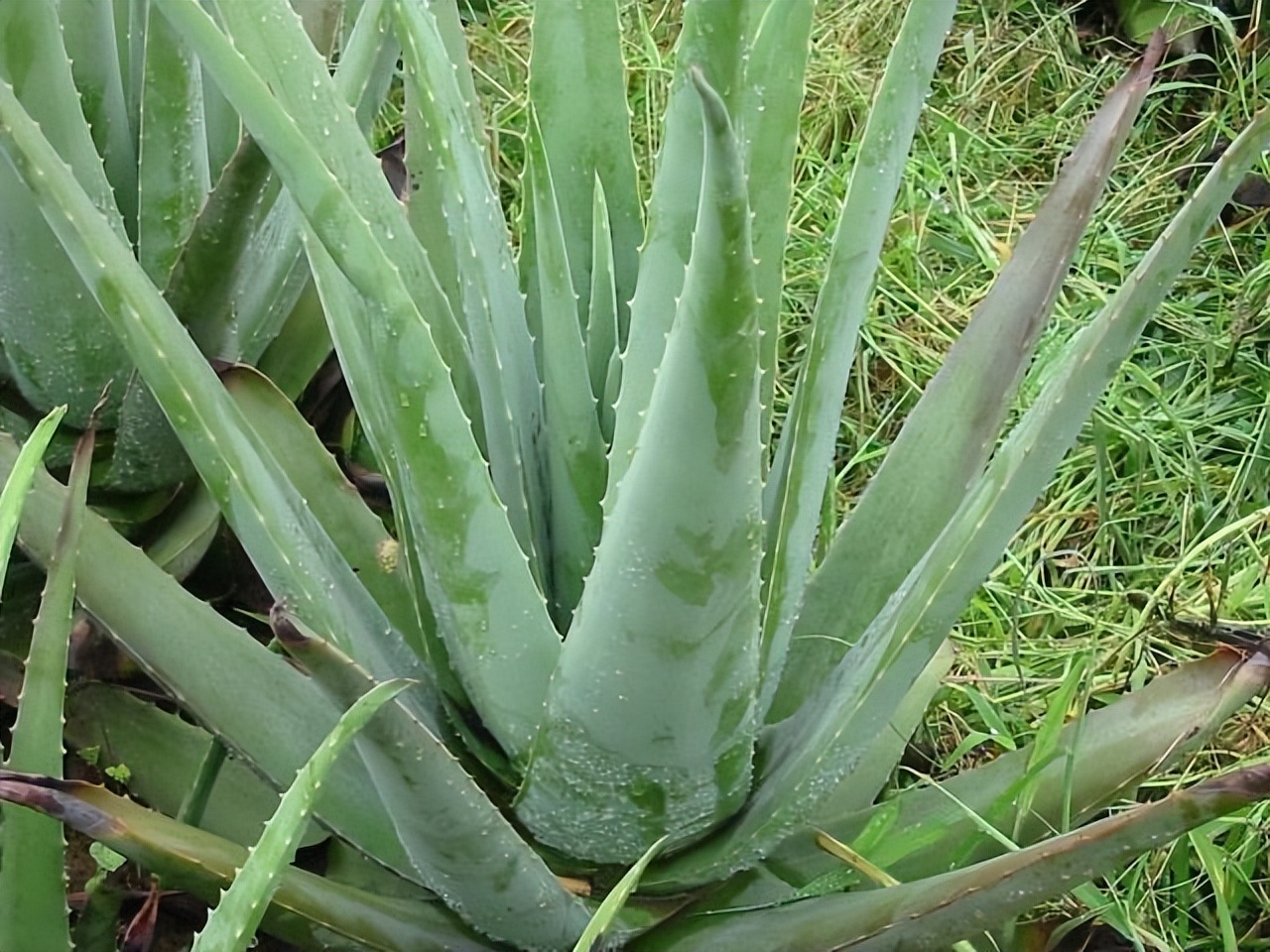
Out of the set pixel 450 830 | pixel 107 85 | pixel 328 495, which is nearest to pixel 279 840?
pixel 450 830

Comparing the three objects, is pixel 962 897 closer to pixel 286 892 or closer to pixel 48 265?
pixel 286 892

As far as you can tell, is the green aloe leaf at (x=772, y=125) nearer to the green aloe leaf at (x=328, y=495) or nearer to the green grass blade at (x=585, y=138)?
the green grass blade at (x=585, y=138)

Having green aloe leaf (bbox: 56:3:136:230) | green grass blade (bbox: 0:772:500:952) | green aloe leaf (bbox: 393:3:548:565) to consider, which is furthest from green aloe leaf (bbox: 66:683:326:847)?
green aloe leaf (bbox: 56:3:136:230)

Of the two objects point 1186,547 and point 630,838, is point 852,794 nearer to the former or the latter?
point 630,838

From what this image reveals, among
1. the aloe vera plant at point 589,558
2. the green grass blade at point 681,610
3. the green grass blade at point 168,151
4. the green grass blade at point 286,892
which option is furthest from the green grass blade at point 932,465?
the green grass blade at point 168,151

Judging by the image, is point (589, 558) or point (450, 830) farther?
point (589, 558)

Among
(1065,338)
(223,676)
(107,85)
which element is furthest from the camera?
(1065,338)

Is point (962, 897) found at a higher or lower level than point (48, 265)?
lower
